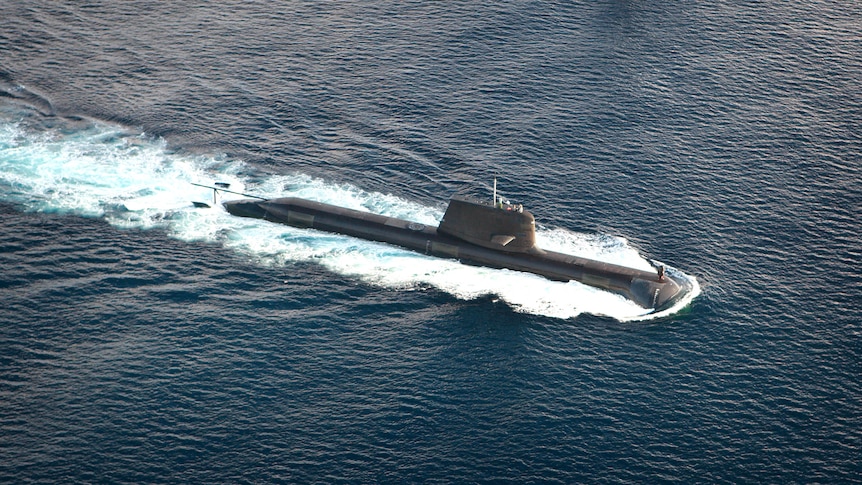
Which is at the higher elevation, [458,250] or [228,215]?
[458,250]

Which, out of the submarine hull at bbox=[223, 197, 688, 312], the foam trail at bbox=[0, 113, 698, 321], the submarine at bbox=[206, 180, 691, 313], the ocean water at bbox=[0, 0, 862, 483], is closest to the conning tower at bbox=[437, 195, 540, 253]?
the submarine at bbox=[206, 180, 691, 313]

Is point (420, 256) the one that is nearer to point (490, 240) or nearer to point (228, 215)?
point (490, 240)

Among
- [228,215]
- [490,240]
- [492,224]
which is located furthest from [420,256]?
[228,215]

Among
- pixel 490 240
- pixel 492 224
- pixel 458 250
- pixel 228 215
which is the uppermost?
pixel 492 224

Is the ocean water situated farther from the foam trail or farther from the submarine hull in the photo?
the submarine hull

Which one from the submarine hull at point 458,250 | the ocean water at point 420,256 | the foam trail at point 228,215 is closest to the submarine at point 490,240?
the submarine hull at point 458,250

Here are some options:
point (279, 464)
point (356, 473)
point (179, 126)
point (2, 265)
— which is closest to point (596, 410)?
point (356, 473)

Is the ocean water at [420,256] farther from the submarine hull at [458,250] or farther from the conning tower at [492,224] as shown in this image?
the conning tower at [492,224]
